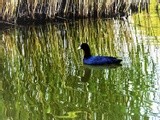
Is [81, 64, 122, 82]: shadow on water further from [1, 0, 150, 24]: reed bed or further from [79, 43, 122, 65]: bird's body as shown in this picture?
[1, 0, 150, 24]: reed bed

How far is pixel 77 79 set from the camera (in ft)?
25.0

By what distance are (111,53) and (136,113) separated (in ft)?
12.2

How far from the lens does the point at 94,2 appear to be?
581 inches

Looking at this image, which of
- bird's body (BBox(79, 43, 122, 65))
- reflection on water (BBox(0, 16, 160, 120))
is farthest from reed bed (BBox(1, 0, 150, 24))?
bird's body (BBox(79, 43, 122, 65))

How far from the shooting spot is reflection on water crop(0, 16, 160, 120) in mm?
5984

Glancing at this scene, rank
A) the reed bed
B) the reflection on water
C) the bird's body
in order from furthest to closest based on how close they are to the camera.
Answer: the reed bed, the bird's body, the reflection on water

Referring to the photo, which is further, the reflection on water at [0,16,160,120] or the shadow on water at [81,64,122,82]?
the shadow on water at [81,64,122,82]

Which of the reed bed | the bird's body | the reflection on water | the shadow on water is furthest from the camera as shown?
the reed bed

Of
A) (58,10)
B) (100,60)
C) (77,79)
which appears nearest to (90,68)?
(100,60)

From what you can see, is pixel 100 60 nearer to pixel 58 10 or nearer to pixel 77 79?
pixel 77 79

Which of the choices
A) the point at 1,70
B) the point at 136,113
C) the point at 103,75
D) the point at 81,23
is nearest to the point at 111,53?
the point at 103,75

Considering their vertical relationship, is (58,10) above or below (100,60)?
above

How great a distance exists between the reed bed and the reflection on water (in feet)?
5.67

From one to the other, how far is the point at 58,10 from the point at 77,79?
7066 millimetres
